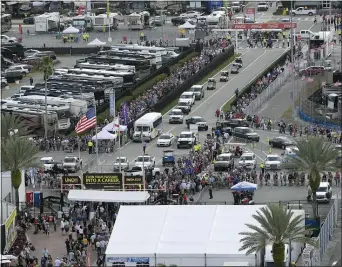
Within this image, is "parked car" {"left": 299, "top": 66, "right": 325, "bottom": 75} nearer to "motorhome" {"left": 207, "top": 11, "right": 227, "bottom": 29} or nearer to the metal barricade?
the metal barricade

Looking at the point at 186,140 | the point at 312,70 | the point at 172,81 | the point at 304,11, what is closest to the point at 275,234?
the point at 186,140

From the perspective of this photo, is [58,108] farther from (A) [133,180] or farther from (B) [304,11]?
(B) [304,11]

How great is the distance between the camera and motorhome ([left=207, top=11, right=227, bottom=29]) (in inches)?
5286

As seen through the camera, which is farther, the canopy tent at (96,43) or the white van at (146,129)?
the canopy tent at (96,43)

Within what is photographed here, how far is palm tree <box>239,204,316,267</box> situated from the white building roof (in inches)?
47.4

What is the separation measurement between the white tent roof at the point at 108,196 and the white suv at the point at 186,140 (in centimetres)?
1526

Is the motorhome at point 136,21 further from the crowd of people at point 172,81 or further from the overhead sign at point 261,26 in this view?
the crowd of people at point 172,81

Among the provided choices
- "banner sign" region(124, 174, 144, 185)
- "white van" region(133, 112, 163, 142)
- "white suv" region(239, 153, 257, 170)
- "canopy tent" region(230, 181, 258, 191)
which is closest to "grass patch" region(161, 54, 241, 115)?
"white van" region(133, 112, 163, 142)

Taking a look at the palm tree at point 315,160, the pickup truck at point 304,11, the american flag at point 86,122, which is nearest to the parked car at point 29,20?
the pickup truck at point 304,11

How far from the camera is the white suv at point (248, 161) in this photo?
81688mm

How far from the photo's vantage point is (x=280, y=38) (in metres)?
126

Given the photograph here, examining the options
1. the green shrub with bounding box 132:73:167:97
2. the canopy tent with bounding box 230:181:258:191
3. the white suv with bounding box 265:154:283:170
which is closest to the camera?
the canopy tent with bounding box 230:181:258:191

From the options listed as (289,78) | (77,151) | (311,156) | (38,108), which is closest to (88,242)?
(311,156)

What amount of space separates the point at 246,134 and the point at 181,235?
24143 mm
